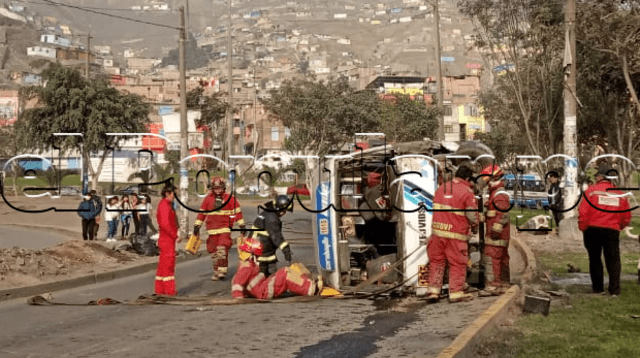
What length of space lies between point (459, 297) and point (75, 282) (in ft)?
24.4

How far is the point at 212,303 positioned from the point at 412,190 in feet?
10.1

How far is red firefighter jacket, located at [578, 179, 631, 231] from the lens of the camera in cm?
1196

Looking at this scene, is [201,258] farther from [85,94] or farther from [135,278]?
[85,94]

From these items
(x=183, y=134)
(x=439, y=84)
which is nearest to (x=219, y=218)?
(x=183, y=134)

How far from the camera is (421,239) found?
12.2 meters

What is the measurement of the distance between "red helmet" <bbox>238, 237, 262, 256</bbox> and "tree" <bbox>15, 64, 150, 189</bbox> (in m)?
33.9

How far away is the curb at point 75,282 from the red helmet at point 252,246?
3.94 meters

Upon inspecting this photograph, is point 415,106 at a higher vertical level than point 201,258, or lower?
higher

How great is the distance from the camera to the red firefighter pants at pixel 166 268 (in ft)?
44.0

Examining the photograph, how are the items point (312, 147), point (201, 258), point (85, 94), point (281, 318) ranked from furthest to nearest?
point (312, 147)
point (85, 94)
point (201, 258)
point (281, 318)

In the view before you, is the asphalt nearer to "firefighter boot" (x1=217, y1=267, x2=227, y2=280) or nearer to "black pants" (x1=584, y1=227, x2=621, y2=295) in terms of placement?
"black pants" (x1=584, y1=227, x2=621, y2=295)

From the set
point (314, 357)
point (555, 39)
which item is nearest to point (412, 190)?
point (314, 357)

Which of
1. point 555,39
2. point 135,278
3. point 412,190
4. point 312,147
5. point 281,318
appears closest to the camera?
point 281,318

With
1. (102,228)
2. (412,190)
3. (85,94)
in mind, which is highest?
(85,94)
